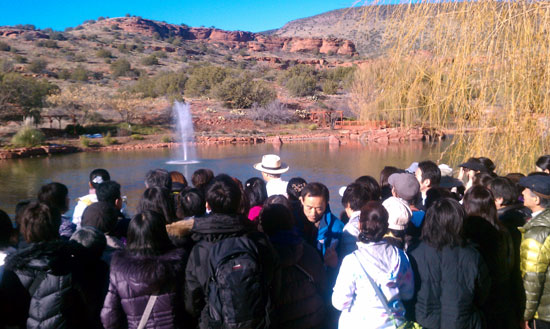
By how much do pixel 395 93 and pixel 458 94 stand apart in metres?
0.83

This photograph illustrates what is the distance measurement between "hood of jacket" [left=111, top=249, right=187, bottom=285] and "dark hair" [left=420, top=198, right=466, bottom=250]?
63.0 inches

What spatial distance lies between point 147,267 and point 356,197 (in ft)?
5.97

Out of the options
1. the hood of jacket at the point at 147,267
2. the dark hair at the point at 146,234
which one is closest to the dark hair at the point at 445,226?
the hood of jacket at the point at 147,267

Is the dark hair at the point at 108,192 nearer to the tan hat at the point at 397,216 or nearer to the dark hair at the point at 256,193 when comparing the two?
the dark hair at the point at 256,193

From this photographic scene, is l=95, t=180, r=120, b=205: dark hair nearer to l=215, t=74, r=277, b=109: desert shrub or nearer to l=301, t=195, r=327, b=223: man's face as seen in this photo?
l=301, t=195, r=327, b=223: man's face

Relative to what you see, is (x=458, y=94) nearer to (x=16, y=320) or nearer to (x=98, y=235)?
(x=98, y=235)

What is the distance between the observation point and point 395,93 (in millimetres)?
5180

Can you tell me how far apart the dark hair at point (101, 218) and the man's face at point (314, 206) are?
1.57m

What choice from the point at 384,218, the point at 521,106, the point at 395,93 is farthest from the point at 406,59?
the point at 384,218

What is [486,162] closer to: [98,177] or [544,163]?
[544,163]

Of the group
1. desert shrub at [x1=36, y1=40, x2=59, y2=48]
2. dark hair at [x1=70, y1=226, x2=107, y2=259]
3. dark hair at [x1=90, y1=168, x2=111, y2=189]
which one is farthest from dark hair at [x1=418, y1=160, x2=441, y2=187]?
desert shrub at [x1=36, y1=40, x2=59, y2=48]

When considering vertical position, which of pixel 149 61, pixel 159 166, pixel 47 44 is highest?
pixel 47 44

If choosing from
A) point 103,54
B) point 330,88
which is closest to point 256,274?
point 330,88

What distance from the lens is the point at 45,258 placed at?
2.46m
